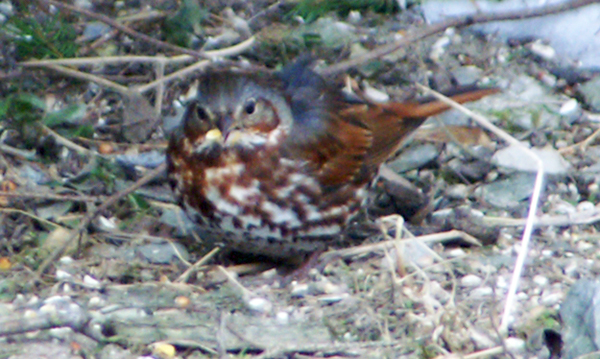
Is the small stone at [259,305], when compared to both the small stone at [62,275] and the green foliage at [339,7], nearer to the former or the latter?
the small stone at [62,275]

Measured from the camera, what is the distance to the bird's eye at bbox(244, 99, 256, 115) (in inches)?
127

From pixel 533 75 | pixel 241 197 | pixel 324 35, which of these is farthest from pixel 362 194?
pixel 533 75

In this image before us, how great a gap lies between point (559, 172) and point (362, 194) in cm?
91

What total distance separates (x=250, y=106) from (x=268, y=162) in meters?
0.21

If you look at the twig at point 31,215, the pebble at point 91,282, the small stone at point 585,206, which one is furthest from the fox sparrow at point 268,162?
the small stone at point 585,206

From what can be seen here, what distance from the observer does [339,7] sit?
4703 mm

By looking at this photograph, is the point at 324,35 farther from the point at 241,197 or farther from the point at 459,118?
the point at 241,197

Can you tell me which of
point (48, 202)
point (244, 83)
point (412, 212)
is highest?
point (244, 83)

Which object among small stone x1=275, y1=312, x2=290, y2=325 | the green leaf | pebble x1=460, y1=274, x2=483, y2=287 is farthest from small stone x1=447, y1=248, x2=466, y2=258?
the green leaf

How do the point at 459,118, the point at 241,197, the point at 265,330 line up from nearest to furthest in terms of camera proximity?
the point at 265,330
the point at 241,197
the point at 459,118

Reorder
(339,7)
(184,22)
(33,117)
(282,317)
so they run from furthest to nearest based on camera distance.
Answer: (339,7)
(184,22)
(33,117)
(282,317)

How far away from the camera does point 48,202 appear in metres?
3.71

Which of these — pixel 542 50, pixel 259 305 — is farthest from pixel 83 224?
pixel 542 50

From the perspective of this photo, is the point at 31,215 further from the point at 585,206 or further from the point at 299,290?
the point at 585,206
